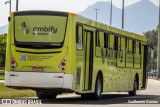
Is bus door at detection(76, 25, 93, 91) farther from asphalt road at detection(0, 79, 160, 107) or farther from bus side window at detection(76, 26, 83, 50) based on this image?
asphalt road at detection(0, 79, 160, 107)

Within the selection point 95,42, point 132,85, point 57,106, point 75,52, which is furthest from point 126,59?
point 57,106

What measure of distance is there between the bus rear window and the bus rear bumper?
105 cm

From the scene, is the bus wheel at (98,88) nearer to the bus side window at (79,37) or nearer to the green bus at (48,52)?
the green bus at (48,52)

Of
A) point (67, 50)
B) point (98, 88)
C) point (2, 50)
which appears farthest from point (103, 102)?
point (2, 50)

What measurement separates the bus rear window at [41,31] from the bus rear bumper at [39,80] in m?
1.05

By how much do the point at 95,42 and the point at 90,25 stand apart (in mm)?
837

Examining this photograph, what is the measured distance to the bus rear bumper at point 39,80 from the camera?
2220 cm

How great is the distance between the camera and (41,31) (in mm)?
22547

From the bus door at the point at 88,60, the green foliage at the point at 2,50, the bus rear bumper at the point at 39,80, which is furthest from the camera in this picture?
the green foliage at the point at 2,50

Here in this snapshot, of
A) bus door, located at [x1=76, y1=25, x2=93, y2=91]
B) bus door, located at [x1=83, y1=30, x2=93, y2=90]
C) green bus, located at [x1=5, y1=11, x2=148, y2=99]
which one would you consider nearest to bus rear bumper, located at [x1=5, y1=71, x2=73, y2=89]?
green bus, located at [x1=5, y1=11, x2=148, y2=99]

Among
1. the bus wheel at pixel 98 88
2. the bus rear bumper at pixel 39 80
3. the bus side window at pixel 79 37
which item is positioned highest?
the bus side window at pixel 79 37

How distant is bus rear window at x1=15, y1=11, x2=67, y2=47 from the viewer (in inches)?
883

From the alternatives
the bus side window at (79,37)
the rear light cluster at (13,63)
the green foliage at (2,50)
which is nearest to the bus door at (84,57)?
the bus side window at (79,37)

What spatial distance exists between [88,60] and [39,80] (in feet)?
8.70
